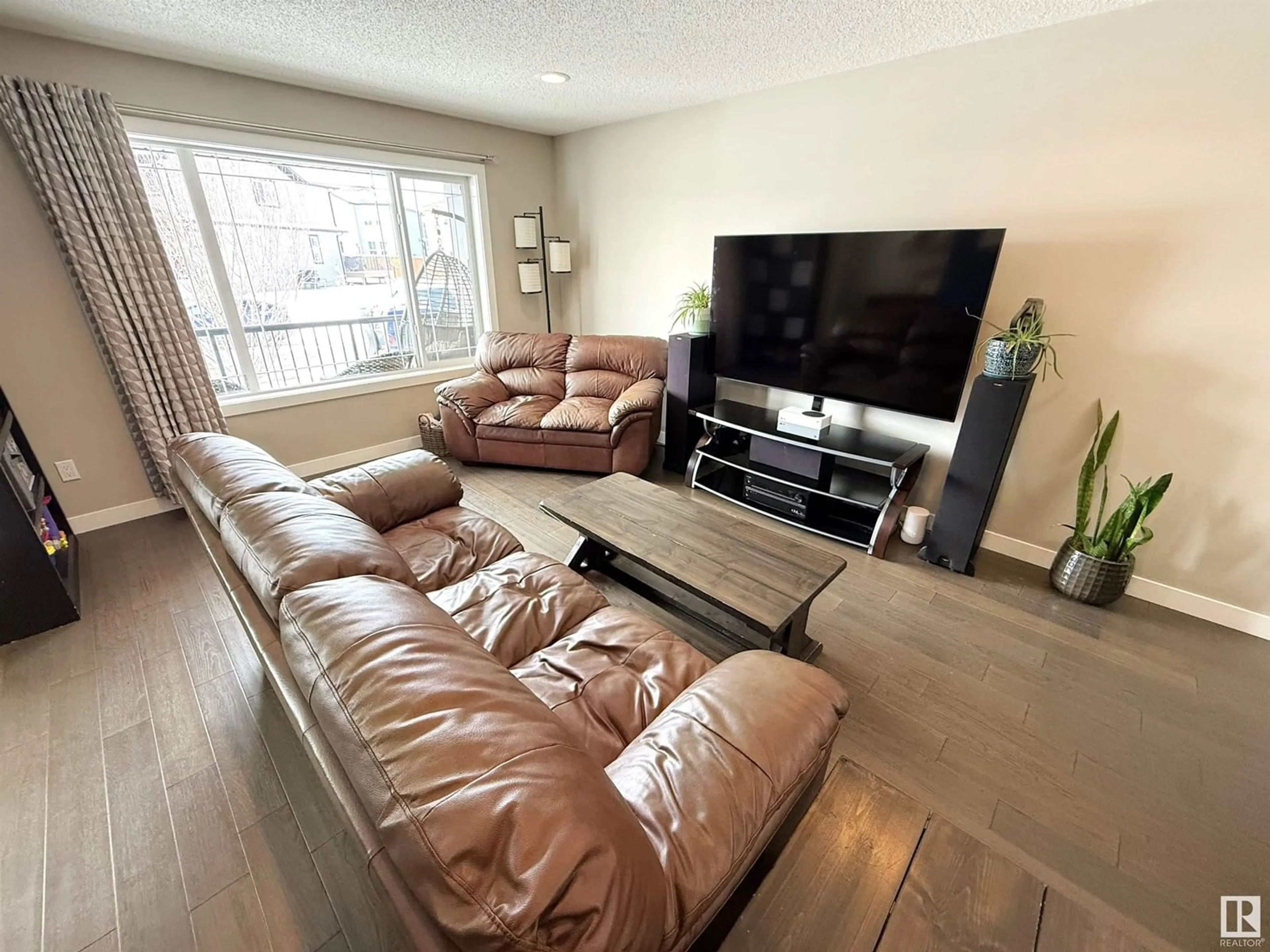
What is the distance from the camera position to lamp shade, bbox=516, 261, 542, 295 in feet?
13.8

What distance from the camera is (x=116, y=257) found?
2.45 meters

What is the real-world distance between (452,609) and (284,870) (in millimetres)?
705

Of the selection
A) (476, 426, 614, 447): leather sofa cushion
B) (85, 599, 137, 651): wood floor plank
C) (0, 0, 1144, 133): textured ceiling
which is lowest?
(85, 599, 137, 651): wood floor plank

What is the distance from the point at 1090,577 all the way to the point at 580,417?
2751mm

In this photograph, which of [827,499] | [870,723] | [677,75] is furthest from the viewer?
[827,499]

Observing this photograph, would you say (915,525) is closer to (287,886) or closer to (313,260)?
(287,886)

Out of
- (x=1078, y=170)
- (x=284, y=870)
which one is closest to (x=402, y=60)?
(x=1078, y=170)

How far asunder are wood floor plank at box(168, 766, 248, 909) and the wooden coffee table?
1.30 meters

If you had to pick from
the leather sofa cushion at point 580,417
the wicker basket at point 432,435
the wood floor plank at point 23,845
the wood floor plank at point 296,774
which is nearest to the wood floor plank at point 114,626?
the wood floor plank at point 23,845

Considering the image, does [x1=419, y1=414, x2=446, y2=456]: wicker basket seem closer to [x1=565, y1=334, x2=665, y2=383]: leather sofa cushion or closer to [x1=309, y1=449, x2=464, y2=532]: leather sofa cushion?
[x1=565, y1=334, x2=665, y2=383]: leather sofa cushion

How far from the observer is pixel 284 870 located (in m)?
1.24

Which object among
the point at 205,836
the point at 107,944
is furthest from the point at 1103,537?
the point at 107,944

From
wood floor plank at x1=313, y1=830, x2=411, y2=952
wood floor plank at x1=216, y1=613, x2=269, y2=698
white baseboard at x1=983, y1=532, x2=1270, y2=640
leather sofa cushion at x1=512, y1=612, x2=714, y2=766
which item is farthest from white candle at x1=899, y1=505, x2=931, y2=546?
wood floor plank at x1=216, y1=613, x2=269, y2=698

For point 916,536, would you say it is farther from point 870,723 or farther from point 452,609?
point 452,609
